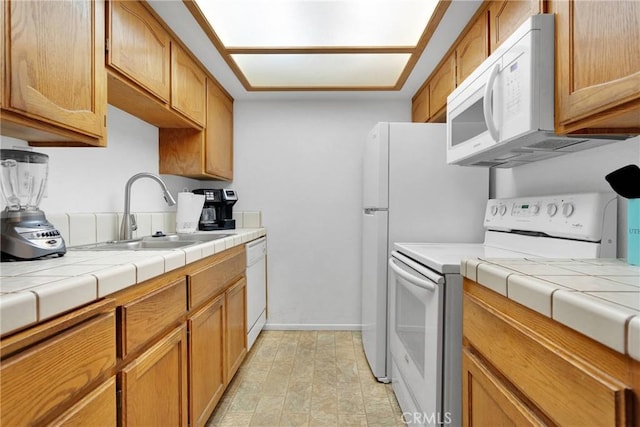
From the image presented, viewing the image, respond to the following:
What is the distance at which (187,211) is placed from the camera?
2.29 m

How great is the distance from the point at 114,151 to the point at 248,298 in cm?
123

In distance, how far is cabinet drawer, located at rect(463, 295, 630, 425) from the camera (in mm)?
504

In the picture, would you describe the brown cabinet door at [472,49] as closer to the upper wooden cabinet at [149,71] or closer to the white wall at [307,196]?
the white wall at [307,196]

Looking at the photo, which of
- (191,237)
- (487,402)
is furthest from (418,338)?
(191,237)

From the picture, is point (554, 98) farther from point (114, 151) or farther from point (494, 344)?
point (114, 151)

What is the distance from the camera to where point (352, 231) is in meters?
2.94

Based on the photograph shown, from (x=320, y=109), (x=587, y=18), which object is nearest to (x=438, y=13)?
(x=587, y=18)

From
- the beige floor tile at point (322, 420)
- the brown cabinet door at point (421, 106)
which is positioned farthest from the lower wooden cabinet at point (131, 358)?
the brown cabinet door at point (421, 106)

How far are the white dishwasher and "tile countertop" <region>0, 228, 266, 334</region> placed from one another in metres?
1.14

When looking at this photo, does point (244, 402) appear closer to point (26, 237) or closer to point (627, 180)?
point (26, 237)

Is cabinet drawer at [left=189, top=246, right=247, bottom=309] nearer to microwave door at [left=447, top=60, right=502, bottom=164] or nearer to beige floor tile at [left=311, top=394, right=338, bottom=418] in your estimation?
beige floor tile at [left=311, top=394, right=338, bottom=418]

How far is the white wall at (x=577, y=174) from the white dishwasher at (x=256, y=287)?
5.55 feet

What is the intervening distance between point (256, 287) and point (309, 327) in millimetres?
711

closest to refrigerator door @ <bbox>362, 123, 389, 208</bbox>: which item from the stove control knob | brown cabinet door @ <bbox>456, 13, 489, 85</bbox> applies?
brown cabinet door @ <bbox>456, 13, 489, 85</bbox>
